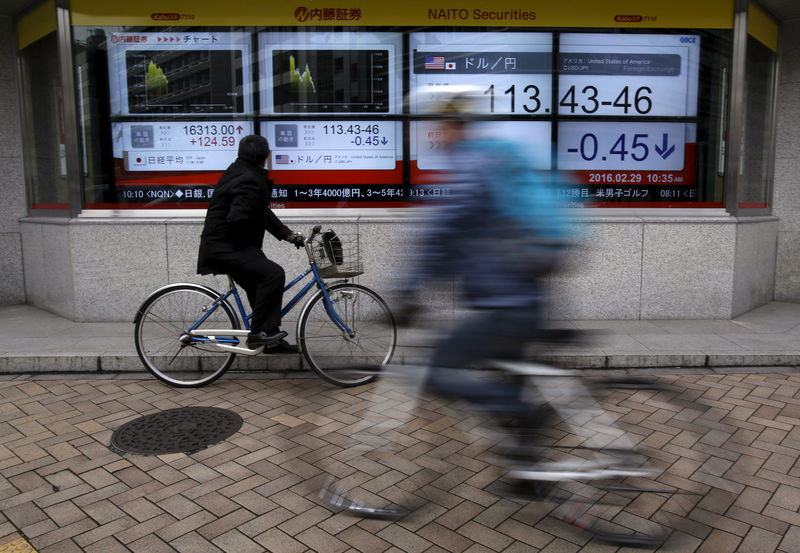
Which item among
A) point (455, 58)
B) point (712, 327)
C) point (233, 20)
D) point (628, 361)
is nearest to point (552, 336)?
point (628, 361)

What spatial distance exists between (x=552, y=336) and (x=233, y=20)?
5819 mm

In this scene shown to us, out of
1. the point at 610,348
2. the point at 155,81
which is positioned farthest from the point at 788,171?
the point at 155,81

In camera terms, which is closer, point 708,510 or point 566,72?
point 708,510

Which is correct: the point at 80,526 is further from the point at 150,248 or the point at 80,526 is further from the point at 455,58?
the point at 455,58

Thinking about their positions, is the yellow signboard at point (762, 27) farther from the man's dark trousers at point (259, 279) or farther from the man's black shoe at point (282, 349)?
the man's black shoe at point (282, 349)

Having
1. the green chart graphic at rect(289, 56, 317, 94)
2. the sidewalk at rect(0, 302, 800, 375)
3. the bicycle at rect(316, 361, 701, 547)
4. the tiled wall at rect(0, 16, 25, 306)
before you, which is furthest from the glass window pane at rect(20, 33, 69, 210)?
the bicycle at rect(316, 361, 701, 547)

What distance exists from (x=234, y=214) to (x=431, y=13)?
3.70m

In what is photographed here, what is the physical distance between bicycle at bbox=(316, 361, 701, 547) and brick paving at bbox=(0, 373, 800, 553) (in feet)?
0.11

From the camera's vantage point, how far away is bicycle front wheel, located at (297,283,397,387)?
517cm

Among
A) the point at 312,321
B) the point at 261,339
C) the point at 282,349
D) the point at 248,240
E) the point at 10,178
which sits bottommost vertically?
the point at 282,349

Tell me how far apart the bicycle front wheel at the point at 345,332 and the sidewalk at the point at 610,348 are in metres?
0.69

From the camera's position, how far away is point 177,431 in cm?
433

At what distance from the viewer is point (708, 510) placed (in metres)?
3.22

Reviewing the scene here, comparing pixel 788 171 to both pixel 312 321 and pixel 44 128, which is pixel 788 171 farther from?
pixel 44 128
